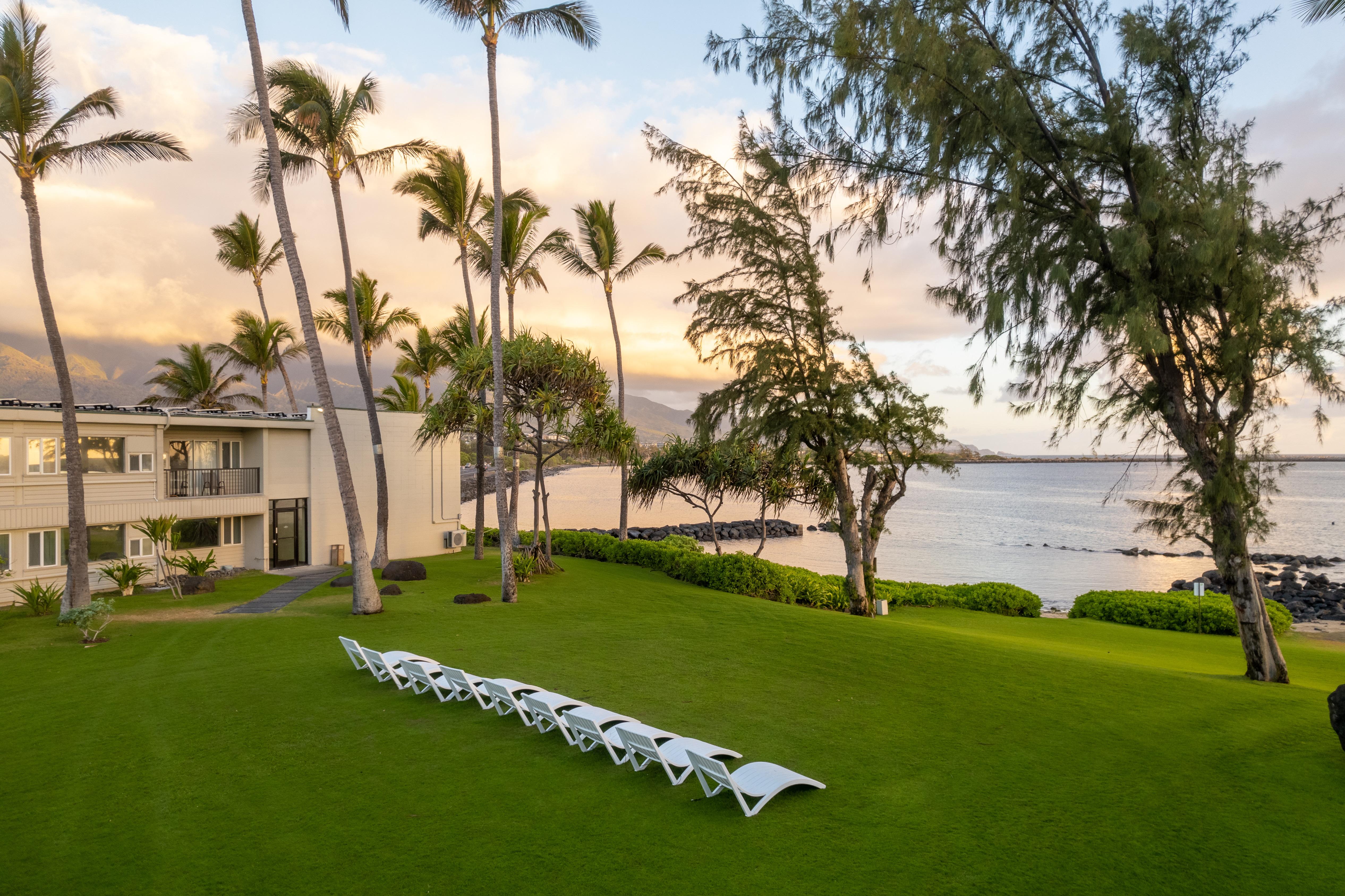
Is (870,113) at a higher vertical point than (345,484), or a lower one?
higher

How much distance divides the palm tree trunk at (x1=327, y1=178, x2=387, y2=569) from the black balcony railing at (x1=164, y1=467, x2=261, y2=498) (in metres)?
3.94

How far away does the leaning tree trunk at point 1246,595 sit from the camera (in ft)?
37.6

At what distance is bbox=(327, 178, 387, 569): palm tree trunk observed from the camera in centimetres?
2156

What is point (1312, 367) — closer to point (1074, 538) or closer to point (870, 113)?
point (870, 113)

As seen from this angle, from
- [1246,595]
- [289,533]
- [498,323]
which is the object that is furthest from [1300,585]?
[289,533]

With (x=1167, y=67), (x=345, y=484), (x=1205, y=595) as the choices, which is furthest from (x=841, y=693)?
(x=1205, y=595)

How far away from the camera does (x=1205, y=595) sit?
2119cm

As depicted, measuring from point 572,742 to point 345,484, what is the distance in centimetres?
1068

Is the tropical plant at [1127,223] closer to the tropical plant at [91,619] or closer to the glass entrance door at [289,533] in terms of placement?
the tropical plant at [91,619]

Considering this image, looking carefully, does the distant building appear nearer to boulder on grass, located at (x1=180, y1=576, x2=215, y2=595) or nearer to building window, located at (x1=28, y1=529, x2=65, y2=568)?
building window, located at (x1=28, y1=529, x2=65, y2=568)

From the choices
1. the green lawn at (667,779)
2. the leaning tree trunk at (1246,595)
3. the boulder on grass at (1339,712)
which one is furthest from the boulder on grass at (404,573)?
the boulder on grass at (1339,712)

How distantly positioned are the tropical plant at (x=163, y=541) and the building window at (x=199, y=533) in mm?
1074

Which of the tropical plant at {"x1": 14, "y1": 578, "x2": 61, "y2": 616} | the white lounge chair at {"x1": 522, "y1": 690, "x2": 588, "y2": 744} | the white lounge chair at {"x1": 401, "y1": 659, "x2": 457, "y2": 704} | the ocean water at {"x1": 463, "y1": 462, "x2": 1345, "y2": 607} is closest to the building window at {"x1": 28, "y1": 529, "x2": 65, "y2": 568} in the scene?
the tropical plant at {"x1": 14, "y1": 578, "x2": 61, "y2": 616}

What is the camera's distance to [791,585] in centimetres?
2078
